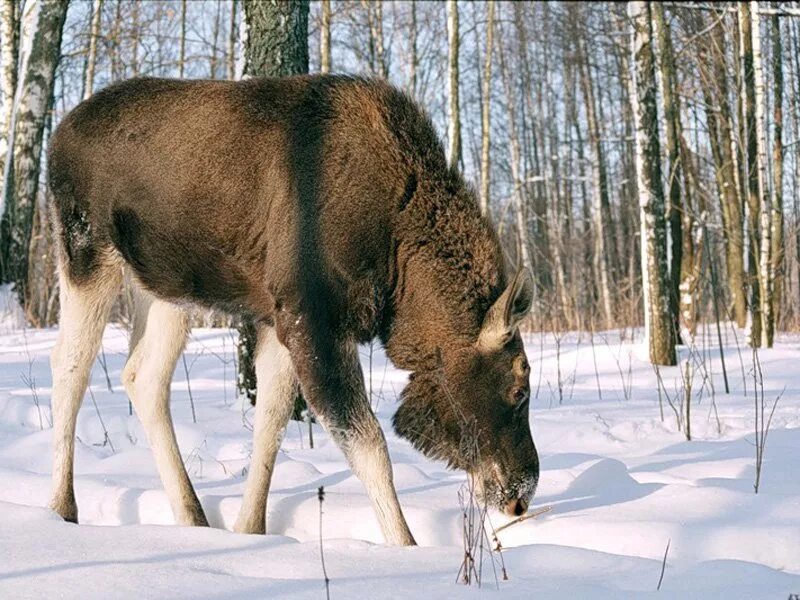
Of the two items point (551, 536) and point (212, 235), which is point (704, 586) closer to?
point (551, 536)

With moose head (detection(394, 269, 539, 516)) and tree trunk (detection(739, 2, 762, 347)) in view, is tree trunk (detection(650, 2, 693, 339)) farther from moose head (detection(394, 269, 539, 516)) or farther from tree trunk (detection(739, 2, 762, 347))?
moose head (detection(394, 269, 539, 516))

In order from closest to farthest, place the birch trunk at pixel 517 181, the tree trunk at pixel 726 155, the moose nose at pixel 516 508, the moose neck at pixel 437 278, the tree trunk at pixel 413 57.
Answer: the moose nose at pixel 516 508, the moose neck at pixel 437 278, the tree trunk at pixel 726 155, the tree trunk at pixel 413 57, the birch trunk at pixel 517 181

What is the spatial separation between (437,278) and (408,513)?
1.00m

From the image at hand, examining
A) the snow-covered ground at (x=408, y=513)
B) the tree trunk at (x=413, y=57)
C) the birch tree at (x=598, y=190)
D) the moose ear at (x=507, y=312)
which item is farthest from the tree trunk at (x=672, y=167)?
the tree trunk at (x=413, y=57)

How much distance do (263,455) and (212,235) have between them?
3.32 ft

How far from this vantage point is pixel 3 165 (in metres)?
14.3

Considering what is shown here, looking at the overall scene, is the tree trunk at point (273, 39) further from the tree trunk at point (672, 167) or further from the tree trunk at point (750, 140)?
the tree trunk at point (750, 140)

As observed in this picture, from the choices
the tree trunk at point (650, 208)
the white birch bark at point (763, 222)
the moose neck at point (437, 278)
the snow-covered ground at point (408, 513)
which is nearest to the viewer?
the snow-covered ground at point (408, 513)

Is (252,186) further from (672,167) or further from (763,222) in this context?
(672,167)

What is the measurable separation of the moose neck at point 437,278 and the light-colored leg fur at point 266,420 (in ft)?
2.05

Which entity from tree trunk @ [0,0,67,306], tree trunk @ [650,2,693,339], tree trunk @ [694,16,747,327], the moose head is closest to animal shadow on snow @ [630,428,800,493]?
the moose head

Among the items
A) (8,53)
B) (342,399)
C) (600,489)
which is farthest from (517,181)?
(342,399)

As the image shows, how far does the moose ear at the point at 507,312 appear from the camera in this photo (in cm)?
377

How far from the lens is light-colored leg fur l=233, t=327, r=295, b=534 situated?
13.5ft
